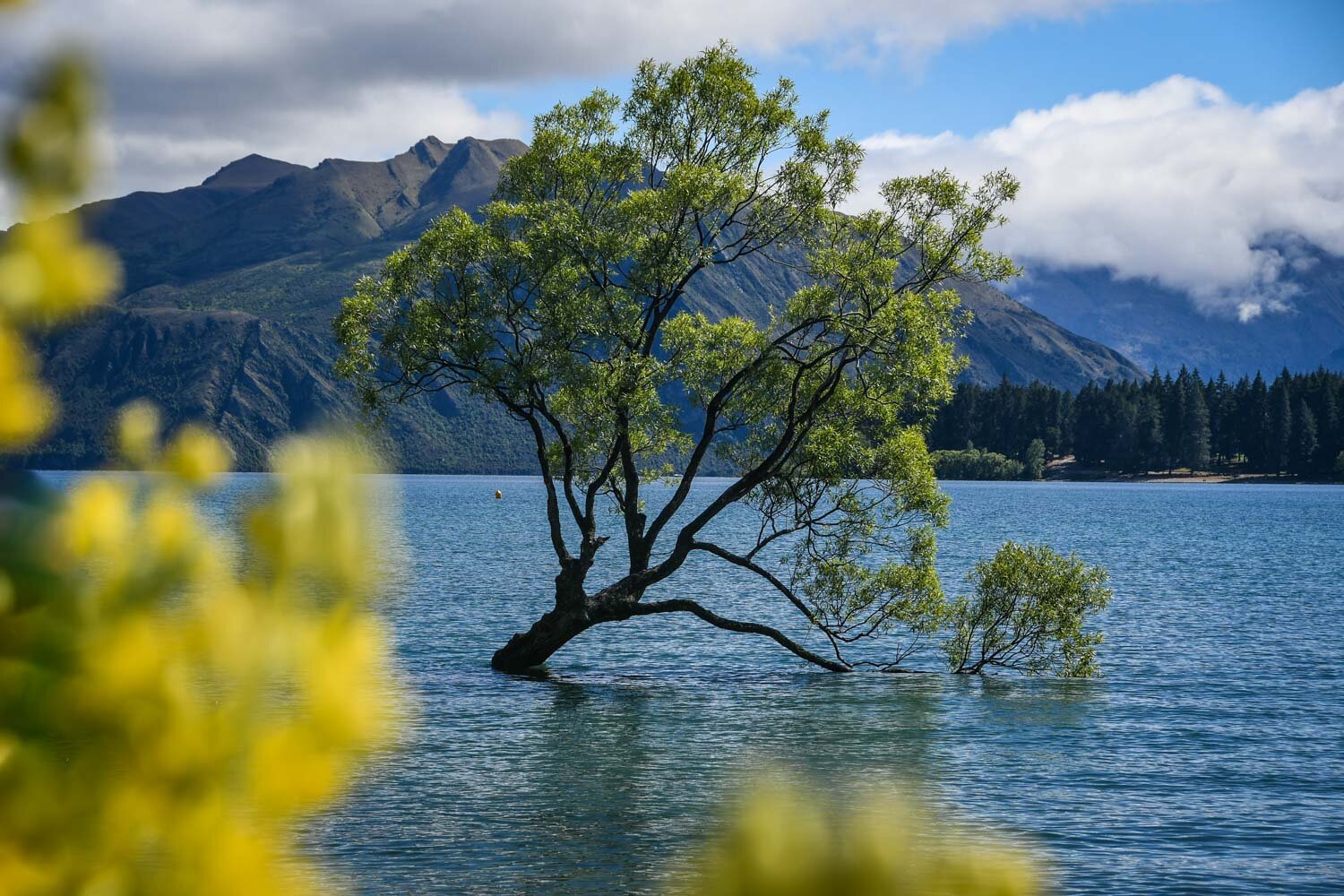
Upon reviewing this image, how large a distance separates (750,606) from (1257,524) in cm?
9033

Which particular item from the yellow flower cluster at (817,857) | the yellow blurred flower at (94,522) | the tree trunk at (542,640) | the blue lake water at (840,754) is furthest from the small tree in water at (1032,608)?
the yellow flower cluster at (817,857)

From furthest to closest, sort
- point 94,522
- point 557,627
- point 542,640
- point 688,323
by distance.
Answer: point 542,640
point 557,627
point 688,323
point 94,522

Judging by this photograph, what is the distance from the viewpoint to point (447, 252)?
91.5 feet

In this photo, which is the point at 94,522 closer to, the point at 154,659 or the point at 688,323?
the point at 154,659

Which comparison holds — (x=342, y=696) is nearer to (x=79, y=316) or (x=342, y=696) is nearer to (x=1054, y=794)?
(x=79, y=316)

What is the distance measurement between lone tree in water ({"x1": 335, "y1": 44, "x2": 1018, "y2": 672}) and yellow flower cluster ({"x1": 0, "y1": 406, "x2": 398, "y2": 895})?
25114mm

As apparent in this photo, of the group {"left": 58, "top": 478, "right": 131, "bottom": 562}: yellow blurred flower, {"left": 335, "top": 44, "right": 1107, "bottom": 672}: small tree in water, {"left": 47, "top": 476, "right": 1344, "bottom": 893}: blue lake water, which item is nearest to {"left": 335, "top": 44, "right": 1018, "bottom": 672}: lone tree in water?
{"left": 335, "top": 44, "right": 1107, "bottom": 672}: small tree in water

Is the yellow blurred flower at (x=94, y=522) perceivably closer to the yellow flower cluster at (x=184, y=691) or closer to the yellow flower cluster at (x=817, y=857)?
the yellow flower cluster at (x=184, y=691)

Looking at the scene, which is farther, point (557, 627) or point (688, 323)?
point (557, 627)

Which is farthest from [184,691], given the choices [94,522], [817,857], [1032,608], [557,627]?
[1032,608]

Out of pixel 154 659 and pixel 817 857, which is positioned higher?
pixel 154 659

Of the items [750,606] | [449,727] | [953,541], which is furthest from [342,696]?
[953,541]

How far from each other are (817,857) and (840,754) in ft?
78.4

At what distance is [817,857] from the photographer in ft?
3.23
